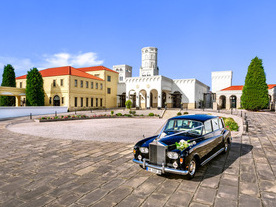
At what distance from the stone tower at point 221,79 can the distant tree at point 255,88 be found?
662 inches

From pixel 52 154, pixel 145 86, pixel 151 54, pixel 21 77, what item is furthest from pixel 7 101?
pixel 151 54

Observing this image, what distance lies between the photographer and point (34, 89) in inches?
1289

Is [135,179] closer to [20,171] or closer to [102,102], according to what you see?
[20,171]

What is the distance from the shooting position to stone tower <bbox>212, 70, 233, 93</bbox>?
46.6m

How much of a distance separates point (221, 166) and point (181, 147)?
2.16m

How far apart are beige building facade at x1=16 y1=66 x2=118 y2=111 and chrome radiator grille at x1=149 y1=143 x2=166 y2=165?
109 feet

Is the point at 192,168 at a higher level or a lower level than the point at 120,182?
higher

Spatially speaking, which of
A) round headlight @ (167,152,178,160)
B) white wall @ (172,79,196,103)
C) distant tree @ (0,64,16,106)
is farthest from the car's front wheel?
distant tree @ (0,64,16,106)

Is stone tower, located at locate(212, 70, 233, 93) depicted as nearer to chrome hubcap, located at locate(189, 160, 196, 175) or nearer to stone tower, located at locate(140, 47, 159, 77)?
→ stone tower, located at locate(140, 47, 159, 77)

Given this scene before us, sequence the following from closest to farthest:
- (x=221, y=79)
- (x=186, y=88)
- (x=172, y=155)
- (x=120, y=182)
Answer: (x=172, y=155)
(x=120, y=182)
(x=186, y=88)
(x=221, y=79)

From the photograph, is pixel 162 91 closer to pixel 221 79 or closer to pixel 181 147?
pixel 221 79

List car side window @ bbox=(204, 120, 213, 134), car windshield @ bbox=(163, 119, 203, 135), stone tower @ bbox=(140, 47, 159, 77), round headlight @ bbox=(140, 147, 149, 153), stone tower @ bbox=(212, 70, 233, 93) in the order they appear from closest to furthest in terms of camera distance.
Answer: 1. round headlight @ bbox=(140, 147, 149, 153)
2. car windshield @ bbox=(163, 119, 203, 135)
3. car side window @ bbox=(204, 120, 213, 134)
4. stone tower @ bbox=(212, 70, 233, 93)
5. stone tower @ bbox=(140, 47, 159, 77)

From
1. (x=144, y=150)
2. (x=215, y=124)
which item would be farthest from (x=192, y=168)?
(x=215, y=124)

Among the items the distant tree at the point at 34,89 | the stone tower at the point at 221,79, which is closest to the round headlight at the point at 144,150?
the distant tree at the point at 34,89
